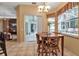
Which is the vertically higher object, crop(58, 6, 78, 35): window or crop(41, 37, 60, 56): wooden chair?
crop(58, 6, 78, 35): window

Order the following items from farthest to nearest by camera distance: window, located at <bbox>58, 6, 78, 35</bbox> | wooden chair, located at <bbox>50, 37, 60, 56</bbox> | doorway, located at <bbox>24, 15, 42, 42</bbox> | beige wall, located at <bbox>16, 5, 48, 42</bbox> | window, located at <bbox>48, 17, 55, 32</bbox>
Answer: beige wall, located at <bbox>16, 5, 48, 42</bbox> → doorway, located at <bbox>24, 15, 42, 42</bbox> → window, located at <bbox>48, 17, 55, 32</bbox> → window, located at <bbox>58, 6, 78, 35</bbox> → wooden chair, located at <bbox>50, 37, 60, 56</bbox>

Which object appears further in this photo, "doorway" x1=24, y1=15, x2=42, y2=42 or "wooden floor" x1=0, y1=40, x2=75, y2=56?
"doorway" x1=24, y1=15, x2=42, y2=42

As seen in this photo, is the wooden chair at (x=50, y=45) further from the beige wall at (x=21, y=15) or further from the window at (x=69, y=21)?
the beige wall at (x=21, y=15)

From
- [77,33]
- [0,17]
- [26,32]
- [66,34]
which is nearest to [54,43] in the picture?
[77,33]

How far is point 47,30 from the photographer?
6.45 meters

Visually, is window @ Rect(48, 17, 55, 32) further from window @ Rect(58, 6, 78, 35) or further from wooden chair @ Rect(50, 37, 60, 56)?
wooden chair @ Rect(50, 37, 60, 56)

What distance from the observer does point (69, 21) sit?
20.1 ft

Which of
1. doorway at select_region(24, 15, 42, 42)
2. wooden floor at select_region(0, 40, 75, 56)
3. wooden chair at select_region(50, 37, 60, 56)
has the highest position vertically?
doorway at select_region(24, 15, 42, 42)

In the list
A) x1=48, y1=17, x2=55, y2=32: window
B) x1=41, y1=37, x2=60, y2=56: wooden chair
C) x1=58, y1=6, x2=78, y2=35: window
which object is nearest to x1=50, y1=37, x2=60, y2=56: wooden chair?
x1=41, y1=37, x2=60, y2=56: wooden chair

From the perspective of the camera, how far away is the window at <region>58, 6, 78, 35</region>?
5484 millimetres

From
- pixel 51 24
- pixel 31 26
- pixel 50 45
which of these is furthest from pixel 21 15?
pixel 50 45

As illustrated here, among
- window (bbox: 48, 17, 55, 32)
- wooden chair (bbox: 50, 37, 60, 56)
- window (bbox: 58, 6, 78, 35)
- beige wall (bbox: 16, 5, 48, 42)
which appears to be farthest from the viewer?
beige wall (bbox: 16, 5, 48, 42)

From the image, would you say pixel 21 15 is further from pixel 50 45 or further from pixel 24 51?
pixel 50 45

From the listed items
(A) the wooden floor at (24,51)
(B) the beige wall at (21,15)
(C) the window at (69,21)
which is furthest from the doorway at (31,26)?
(C) the window at (69,21)
